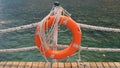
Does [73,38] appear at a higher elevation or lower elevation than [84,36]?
higher

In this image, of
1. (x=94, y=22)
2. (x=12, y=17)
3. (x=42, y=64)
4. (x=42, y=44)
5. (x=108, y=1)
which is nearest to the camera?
(x=42, y=44)

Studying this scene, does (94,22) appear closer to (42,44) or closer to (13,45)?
(13,45)

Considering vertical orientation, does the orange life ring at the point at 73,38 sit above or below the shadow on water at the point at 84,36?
above

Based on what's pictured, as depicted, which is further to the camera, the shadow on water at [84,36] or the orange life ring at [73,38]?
the shadow on water at [84,36]

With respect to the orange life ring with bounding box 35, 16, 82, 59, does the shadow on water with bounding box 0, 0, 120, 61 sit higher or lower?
lower

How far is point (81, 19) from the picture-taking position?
2752 cm

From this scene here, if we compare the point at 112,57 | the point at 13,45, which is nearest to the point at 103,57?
the point at 112,57

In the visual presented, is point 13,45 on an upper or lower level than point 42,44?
lower

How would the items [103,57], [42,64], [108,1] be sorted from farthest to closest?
[108,1], [103,57], [42,64]

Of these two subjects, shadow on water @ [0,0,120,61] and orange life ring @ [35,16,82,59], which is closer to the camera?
orange life ring @ [35,16,82,59]

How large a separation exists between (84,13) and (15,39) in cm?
1422

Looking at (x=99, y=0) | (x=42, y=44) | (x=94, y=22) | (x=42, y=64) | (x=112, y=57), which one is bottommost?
(x=99, y=0)

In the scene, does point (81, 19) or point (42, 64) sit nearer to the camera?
point (42, 64)

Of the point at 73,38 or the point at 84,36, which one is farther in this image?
the point at 84,36
